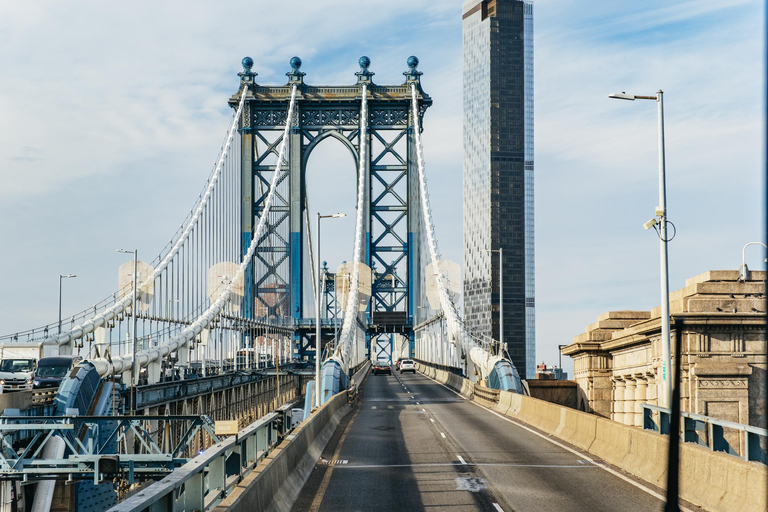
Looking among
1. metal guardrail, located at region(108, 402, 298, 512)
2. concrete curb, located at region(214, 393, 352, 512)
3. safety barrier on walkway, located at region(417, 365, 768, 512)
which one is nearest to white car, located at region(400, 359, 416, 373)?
safety barrier on walkway, located at region(417, 365, 768, 512)

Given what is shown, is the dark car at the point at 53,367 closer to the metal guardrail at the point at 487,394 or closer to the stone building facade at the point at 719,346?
the metal guardrail at the point at 487,394

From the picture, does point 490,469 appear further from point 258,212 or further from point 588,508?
point 258,212

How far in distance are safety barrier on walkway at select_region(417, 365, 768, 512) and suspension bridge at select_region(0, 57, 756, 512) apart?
261mm

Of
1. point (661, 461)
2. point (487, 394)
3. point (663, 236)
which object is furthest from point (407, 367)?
point (661, 461)

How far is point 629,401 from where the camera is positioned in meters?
35.2

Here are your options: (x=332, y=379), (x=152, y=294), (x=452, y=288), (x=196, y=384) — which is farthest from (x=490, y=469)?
(x=452, y=288)

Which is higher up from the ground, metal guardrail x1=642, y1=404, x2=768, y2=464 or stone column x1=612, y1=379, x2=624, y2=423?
metal guardrail x1=642, y1=404, x2=768, y2=464

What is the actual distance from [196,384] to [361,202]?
58.2 meters

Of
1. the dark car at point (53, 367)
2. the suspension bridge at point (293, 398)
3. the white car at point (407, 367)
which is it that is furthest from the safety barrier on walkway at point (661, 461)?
the white car at point (407, 367)

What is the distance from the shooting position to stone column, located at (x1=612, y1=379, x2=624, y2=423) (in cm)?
3712

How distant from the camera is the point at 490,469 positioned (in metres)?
19.3

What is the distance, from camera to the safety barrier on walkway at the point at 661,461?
13.1m

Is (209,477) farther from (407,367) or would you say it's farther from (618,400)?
(407,367)

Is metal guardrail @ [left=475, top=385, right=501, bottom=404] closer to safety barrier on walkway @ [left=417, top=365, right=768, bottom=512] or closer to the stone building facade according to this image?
the stone building facade
